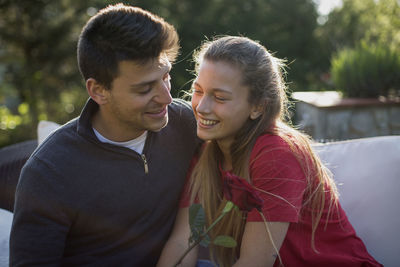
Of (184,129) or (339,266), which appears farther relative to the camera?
(184,129)

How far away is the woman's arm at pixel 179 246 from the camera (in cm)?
188

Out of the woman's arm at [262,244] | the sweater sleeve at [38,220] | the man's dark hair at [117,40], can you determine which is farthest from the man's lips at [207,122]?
the sweater sleeve at [38,220]

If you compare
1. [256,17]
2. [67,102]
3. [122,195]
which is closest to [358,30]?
[256,17]

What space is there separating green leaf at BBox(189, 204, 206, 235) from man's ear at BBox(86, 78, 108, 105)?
2.97 ft

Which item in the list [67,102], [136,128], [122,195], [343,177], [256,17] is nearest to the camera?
[122,195]

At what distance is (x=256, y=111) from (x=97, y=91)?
73 centimetres

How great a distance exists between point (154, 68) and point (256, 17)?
24.9 ft

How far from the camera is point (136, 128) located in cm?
190

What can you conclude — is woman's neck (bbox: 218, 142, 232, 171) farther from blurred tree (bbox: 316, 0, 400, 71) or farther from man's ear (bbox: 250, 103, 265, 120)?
blurred tree (bbox: 316, 0, 400, 71)

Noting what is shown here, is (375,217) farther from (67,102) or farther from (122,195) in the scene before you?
(67,102)

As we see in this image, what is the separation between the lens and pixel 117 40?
5.79 ft

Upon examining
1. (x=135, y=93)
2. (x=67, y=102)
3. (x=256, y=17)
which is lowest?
(x=67, y=102)

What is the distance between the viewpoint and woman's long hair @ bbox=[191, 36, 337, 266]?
173 cm

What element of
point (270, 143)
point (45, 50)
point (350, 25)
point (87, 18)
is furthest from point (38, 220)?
point (350, 25)
